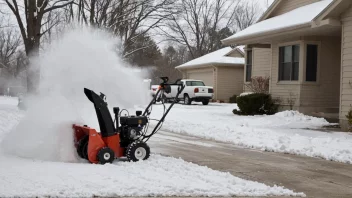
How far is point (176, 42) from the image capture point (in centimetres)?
5869

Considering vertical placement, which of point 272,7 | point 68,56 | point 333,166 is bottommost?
point 333,166

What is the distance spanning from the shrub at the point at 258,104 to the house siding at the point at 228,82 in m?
15.4

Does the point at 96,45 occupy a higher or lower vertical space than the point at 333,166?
higher

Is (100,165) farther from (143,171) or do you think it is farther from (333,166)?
(333,166)

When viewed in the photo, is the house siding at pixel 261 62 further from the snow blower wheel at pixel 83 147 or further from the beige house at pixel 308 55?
the snow blower wheel at pixel 83 147

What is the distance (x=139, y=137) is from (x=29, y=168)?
2.24m

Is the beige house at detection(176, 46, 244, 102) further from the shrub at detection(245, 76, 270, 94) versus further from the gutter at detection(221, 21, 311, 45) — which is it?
the gutter at detection(221, 21, 311, 45)

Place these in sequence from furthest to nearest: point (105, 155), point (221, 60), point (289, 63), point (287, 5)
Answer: point (221, 60), point (287, 5), point (289, 63), point (105, 155)

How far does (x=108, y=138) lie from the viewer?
27.3 feet

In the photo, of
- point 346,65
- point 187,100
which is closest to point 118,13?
point 187,100

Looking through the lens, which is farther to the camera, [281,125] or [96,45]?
[281,125]

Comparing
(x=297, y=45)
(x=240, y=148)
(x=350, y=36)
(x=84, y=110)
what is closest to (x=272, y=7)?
(x=297, y=45)

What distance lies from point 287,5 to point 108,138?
16.3m

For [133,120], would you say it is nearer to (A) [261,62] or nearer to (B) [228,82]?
(A) [261,62]
